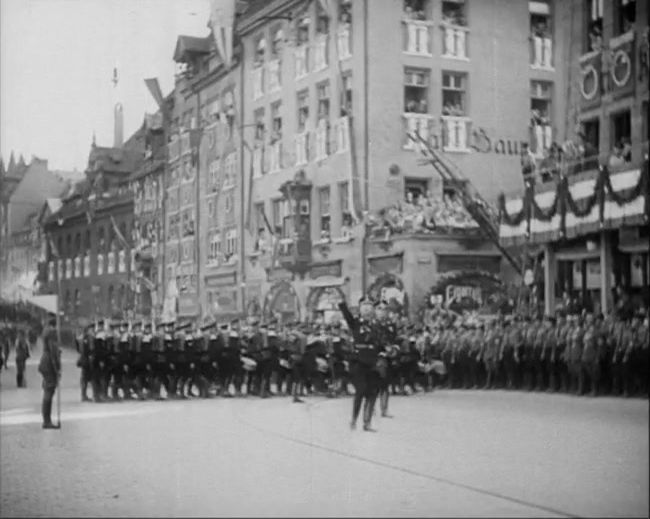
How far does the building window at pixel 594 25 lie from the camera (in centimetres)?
426

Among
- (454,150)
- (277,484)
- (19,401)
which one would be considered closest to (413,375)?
(277,484)

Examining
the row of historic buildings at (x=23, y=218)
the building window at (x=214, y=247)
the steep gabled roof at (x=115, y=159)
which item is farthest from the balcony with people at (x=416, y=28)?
the row of historic buildings at (x=23, y=218)

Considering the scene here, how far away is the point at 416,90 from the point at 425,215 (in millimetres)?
525

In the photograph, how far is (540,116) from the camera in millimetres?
4469

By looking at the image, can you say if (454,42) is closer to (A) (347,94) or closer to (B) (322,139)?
(A) (347,94)

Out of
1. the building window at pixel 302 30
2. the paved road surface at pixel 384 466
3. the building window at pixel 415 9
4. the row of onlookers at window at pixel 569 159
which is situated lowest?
the paved road surface at pixel 384 466

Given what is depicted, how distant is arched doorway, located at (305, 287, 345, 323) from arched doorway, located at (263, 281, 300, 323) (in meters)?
0.07

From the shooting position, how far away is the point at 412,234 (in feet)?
14.7

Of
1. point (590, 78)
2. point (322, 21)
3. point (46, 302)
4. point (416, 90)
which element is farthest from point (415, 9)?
point (46, 302)

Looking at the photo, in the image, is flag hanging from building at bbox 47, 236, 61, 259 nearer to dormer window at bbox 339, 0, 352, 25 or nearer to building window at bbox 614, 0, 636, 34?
dormer window at bbox 339, 0, 352, 25

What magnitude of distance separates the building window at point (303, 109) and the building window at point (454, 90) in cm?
82

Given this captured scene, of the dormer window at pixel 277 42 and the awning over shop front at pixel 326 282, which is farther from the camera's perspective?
the dormer window at pixel 277 42

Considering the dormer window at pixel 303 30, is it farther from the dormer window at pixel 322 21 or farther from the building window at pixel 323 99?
the building window at pixel 323 99

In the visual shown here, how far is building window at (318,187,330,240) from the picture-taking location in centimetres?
502
